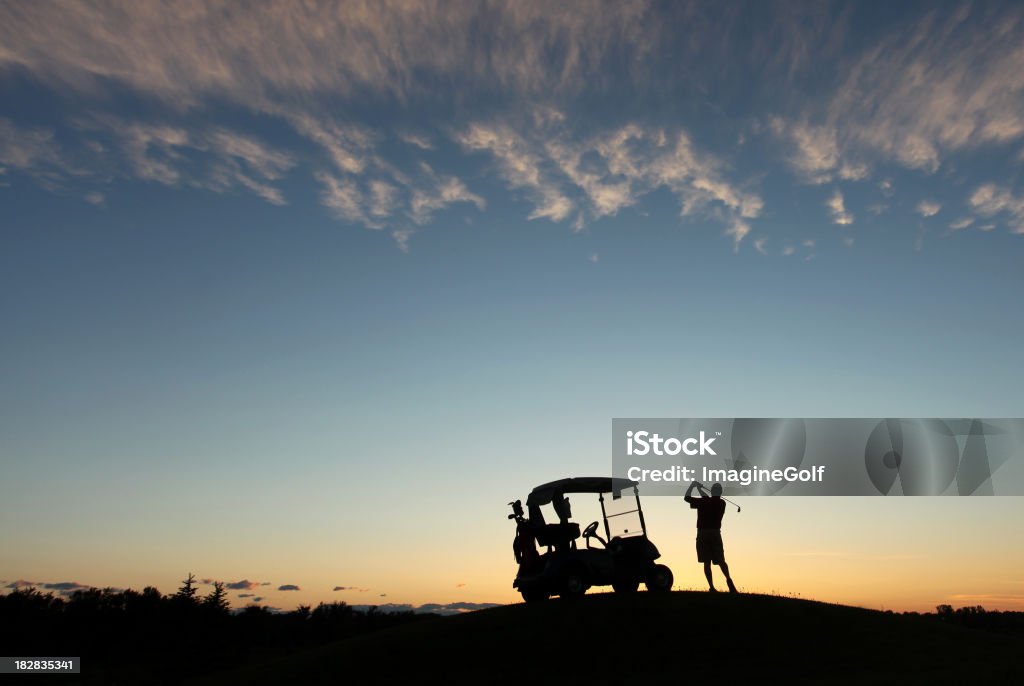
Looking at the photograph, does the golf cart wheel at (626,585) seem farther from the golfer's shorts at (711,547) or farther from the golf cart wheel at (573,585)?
the golfer's shorts at (711,547)

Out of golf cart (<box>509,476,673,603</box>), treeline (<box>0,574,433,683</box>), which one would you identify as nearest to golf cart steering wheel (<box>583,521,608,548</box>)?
golf cart (<box>509,476,673,603</box>)

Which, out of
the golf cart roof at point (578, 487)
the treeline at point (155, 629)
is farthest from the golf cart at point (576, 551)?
the treeline at point (155, 629)

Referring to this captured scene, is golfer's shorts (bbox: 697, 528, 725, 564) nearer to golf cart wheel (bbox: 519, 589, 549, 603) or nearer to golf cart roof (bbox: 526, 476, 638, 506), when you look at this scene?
golf cart roof (bbox: 526, 476, 638, 506)

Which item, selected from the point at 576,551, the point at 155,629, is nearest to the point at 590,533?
the point at 576,551

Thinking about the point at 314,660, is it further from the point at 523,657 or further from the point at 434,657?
the point at 523,657

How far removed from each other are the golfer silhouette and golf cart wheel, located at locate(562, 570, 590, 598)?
3.25m

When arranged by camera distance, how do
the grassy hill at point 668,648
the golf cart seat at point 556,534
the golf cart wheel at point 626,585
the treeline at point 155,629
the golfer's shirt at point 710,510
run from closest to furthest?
1. the grassy hill at point 668,648
2. the golf cart seat at point 556,534
3. the golfer's shirt at point 710,510
4. the golf cart wheel at point 626,585
5. the treeline at point 155,629

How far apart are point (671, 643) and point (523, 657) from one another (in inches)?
122

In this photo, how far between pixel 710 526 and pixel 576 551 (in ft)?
11.9

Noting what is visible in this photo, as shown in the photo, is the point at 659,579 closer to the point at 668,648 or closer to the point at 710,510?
the point at 710,510

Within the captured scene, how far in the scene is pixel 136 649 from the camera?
6581cm

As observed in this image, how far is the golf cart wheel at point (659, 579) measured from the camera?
21.6 metres

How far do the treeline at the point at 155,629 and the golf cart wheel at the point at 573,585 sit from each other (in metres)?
34.7

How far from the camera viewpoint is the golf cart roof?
20812 millimetres
